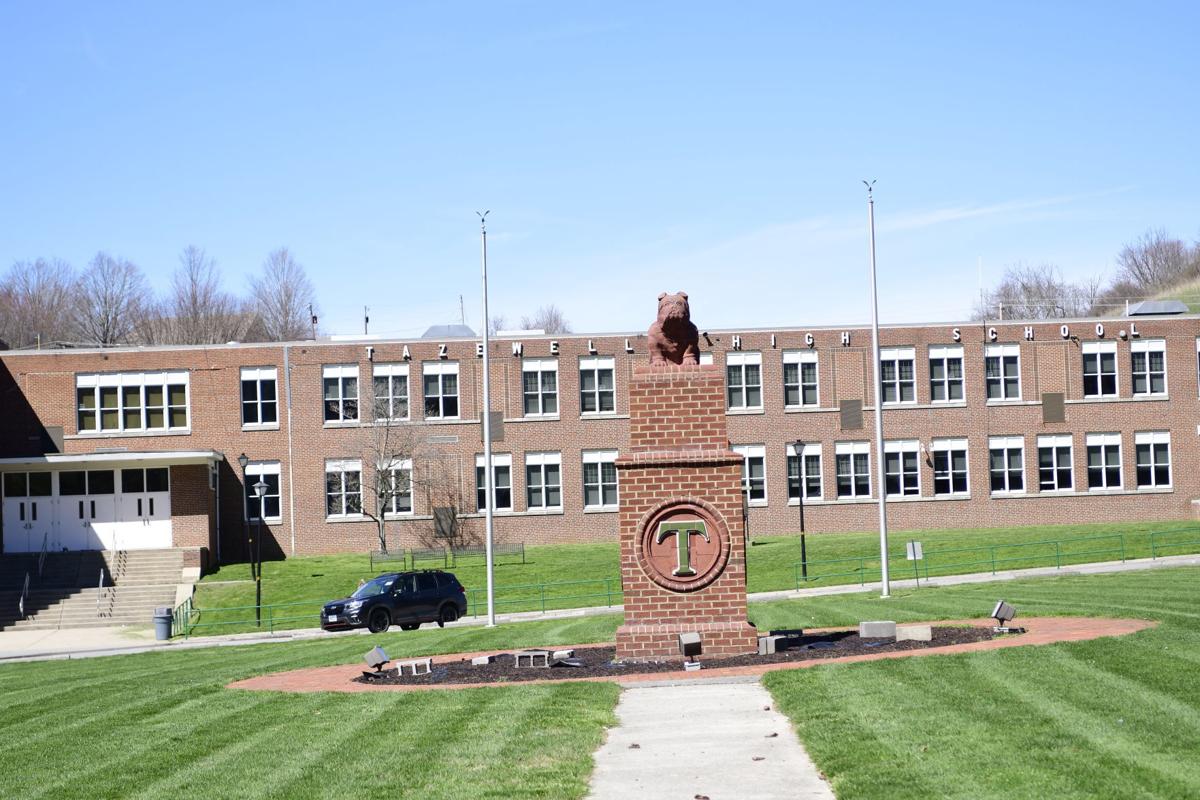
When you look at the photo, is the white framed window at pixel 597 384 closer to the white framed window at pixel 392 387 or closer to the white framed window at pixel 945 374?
the white framed window at pixel 392 387

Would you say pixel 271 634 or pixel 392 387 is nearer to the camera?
pixel 271 634

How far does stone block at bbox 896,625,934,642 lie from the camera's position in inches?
762

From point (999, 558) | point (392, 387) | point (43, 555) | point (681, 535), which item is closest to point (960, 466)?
point (999, 558)

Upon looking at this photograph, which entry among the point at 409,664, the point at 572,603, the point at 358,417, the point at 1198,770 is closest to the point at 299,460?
the point at 358,417

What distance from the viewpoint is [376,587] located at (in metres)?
36.7

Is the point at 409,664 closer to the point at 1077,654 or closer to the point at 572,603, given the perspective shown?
the point at 1077,654

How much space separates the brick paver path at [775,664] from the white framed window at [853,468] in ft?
110

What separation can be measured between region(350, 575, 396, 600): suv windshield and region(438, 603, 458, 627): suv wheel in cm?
163

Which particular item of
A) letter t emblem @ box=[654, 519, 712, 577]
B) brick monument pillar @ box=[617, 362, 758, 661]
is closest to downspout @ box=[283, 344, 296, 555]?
brick monument pillar @ box=[617, 362, 758, 661]

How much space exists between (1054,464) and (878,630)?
133 ft

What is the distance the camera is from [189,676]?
22625mm

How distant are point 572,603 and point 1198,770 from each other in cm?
3166

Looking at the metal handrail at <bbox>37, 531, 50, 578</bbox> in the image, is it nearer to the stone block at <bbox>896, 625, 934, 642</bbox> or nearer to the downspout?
the downspout

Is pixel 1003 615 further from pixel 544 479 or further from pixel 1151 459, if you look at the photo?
pixel 1151 459
